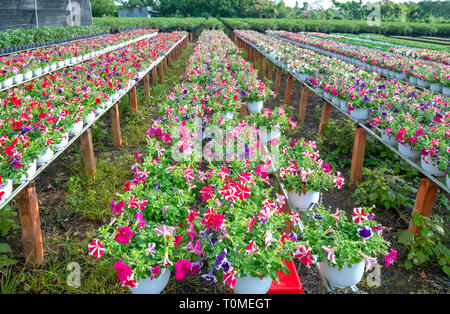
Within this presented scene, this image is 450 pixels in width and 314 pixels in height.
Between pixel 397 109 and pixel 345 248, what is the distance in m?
3.12

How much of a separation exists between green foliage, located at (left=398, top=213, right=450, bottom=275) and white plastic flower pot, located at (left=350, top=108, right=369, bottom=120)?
2040mm

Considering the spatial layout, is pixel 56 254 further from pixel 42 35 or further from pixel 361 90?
pixel 42 35

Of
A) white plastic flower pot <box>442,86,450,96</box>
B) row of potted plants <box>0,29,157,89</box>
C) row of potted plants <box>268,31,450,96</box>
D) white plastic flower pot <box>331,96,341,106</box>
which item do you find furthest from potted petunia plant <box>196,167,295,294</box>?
row of potted plants <box>268,31,450,96</box>

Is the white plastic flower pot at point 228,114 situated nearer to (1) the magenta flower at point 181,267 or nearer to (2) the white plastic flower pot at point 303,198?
(2) the white plastic flower pot at point 303,198

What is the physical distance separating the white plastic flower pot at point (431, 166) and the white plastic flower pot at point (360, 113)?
1702 mm

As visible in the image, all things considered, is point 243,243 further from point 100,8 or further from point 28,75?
point 100,8

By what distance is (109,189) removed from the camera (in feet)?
14.4

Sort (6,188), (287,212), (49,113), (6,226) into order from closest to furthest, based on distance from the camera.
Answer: (6,188) → (287,212) → (6,226) → (49,113)

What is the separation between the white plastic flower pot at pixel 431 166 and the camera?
122 inches

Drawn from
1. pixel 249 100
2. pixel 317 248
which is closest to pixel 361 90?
pixel 249 100

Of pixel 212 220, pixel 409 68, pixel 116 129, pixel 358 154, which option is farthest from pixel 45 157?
pixel 409 68

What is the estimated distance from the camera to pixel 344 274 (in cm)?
209

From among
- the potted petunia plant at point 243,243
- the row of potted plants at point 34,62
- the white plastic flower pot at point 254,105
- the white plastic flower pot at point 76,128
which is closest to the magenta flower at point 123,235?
the potted petunia plant at point 243,243

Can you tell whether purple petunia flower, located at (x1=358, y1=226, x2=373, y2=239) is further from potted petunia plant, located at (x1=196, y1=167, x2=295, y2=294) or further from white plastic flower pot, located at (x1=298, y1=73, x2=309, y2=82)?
white plastic flower pot, located at (x1=298, y1=73, x2=309, y2=82)
